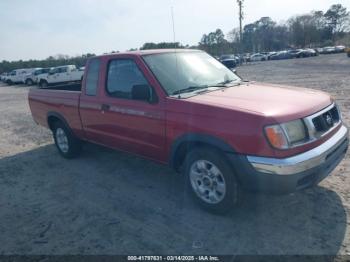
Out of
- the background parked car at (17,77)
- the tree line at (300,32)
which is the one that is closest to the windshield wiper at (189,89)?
the background parked car at (17,77)

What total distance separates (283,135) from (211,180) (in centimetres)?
101

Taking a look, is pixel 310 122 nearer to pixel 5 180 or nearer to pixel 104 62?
pixel 104 62

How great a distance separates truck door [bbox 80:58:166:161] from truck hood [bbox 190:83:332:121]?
66cm

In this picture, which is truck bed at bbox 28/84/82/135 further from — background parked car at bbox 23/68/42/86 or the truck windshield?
background parked car at bbox 23/68/42/86

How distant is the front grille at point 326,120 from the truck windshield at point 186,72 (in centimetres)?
141

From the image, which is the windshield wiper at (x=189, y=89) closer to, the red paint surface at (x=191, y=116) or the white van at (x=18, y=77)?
the red paint surface at (x=191, y=116)

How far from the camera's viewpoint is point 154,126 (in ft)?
13.3

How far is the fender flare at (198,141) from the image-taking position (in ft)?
11.1

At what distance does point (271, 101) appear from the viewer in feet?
11.6

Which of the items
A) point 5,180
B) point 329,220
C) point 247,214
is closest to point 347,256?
point 329,220

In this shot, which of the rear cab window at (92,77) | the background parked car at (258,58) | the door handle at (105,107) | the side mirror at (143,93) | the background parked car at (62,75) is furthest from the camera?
the background parked car at (258,58)

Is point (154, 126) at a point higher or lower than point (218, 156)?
higher

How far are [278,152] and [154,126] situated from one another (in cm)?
161

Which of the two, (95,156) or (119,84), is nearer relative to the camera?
(119,84)
